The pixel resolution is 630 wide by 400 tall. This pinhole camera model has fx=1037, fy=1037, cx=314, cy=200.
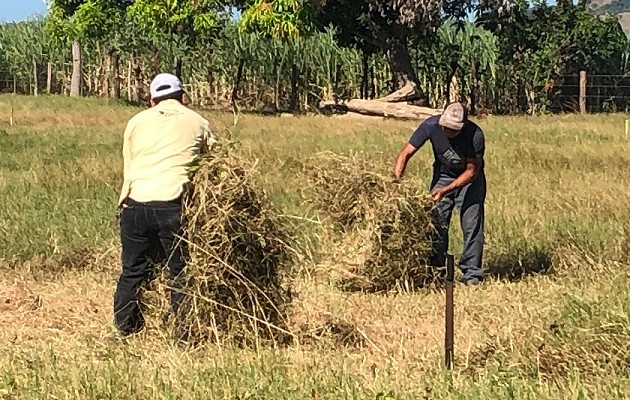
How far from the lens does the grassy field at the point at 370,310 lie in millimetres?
5453

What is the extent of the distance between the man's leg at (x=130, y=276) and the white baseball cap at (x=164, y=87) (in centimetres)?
81

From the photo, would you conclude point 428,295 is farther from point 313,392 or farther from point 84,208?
point 84,208

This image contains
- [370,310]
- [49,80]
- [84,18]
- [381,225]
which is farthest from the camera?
[49,80]

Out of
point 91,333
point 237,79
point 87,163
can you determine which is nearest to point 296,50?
point 237,79

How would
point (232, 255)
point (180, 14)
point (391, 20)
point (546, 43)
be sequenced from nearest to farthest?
point (232, 255) → point (180, 14) → point (391, 20) → point (546, 43)

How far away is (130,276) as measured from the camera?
7055mm

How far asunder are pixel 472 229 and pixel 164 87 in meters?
3.38

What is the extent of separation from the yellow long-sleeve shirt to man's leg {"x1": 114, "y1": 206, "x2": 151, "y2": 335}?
227mm

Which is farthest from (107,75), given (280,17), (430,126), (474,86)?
(430,126)

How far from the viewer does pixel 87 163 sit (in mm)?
15523

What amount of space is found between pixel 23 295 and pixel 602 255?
199 inches

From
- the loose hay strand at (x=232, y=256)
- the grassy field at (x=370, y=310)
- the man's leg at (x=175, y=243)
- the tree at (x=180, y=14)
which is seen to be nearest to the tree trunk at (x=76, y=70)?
the tree at (x=180, y=14)

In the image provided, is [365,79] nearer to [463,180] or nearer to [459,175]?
[459,175]

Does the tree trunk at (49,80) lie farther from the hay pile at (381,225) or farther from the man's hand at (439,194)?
the man's hand at (439,194)
